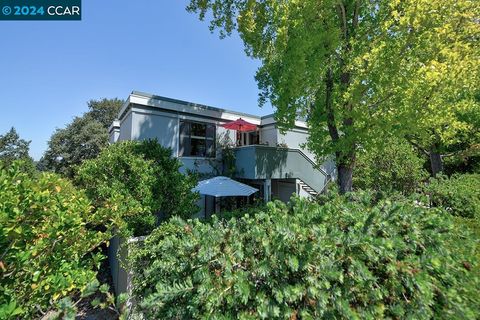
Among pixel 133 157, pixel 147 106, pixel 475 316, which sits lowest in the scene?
pixel 475 316

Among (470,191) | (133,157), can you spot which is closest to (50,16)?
(133,157)

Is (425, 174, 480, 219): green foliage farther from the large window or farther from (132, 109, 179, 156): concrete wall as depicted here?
(132, 109, 179, 156): concrete wall

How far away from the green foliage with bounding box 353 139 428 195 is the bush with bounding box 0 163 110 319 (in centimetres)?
1184

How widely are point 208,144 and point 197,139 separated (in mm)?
703

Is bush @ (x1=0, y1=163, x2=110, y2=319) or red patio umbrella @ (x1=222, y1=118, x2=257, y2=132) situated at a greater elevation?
red patio umbrella @ (x1=222, y1=118, x2=257, y2=132)

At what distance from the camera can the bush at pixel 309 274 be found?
2.09 metres

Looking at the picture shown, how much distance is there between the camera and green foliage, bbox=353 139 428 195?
12.2 metres

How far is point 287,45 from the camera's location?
844 cm

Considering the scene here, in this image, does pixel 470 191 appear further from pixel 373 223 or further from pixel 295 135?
pixel 295 135

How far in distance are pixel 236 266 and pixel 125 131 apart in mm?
13395

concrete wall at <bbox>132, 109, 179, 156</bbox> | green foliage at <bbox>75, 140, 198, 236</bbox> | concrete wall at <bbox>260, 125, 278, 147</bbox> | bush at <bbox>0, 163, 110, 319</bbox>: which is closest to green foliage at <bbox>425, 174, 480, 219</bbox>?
green foliage at <bbox>75, 140, 198, 236</bbox>

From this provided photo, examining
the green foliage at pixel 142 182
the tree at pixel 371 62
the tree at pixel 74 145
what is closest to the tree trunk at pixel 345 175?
the tree at pixel 371 62

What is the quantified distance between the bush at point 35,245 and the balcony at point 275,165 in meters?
10.2

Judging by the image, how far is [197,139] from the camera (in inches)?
550
